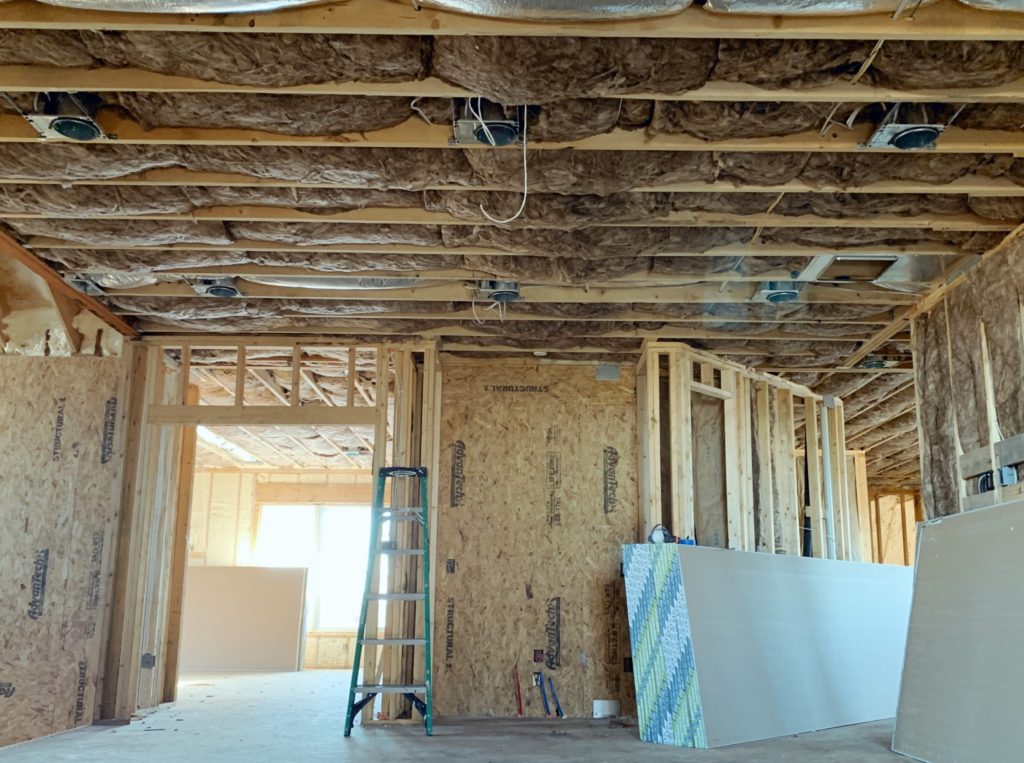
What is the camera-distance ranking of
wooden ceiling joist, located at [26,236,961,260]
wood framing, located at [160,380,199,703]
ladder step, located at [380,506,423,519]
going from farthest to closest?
wood framing, located at [160,380,199,703] < ladder step, located at [380,506,423,519] < wooden ceiling joist, located at [26,236,961,260]

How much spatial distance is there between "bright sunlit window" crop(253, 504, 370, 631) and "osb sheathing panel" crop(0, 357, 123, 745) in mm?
6979

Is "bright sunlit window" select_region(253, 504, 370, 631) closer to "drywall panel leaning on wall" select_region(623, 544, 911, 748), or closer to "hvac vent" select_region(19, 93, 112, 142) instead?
"drywall panel leaning on wall" select_region(623, 544, 911, 748)

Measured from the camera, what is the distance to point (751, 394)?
772cm

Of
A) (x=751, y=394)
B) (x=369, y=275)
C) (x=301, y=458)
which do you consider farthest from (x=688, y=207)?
(x=301, y=458)

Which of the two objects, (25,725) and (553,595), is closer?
(25,725)

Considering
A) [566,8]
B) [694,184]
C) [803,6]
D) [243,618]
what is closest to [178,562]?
[243,618]

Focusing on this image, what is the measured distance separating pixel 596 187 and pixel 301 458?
30.5 feet

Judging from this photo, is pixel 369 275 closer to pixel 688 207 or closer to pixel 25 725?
pixel 688 207

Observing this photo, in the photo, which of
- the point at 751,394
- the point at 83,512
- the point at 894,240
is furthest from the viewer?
the point at 751,394

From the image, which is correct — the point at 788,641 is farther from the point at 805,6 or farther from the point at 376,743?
the point at 805,6

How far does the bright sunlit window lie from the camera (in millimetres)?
13359

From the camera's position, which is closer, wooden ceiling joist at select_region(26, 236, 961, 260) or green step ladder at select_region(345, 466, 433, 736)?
wooden ceiling joist at select_region(26, 236, 961, 260)

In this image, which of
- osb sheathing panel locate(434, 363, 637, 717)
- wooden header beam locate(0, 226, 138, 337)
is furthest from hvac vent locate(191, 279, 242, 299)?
osb sheathing panel locate(434, 363, 637, 717)

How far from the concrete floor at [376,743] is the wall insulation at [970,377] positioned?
166 centimetres
